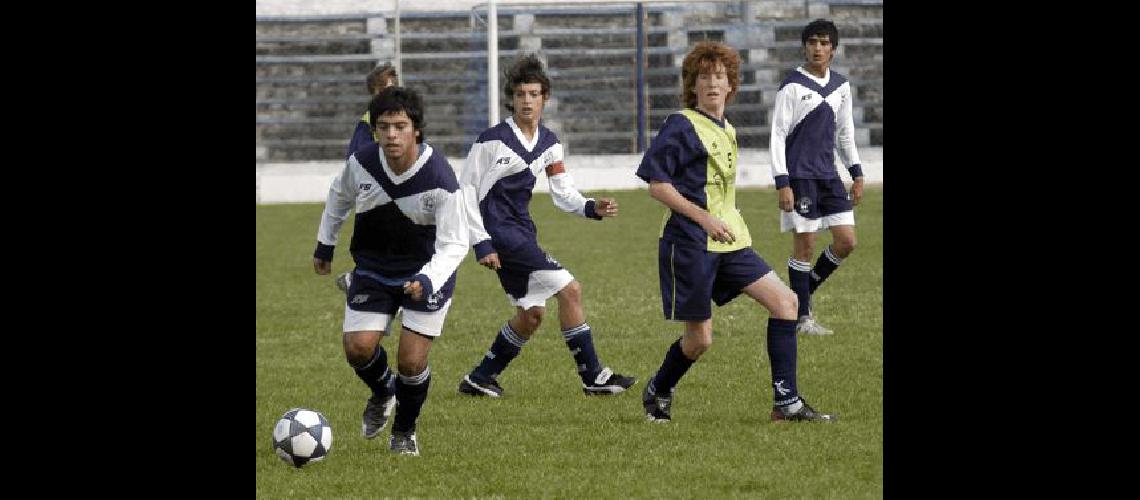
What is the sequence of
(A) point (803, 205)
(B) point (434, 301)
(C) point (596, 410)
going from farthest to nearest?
(A) point (803, 205) → (C) point (596, 410) → (B) point (434, 301)

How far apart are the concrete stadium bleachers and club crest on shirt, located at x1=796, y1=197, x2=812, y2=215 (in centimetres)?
1616

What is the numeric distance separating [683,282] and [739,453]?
1.00 m

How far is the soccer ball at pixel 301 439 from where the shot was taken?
755cm

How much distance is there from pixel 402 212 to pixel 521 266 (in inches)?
75.0

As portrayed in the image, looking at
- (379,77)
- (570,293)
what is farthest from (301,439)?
(379,77)

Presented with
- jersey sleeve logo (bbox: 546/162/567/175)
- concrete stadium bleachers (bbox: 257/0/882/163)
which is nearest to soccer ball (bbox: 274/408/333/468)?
jersey sleeve logo (bbox: 546/162/567/175)

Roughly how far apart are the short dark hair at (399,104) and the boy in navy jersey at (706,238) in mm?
1215

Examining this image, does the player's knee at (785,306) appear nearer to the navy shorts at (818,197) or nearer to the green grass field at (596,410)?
the green grass field at (596,410)

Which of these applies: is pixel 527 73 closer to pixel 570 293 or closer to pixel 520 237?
pixel 520 237

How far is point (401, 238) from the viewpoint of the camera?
312 inches

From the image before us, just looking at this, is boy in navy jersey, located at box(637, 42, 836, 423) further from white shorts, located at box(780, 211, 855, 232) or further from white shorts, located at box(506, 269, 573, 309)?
white shorts, located at box(780, 211, 855, 232)

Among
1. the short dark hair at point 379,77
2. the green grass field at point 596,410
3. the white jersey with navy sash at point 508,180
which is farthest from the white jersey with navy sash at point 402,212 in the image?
the short dark hair at point 379,77
